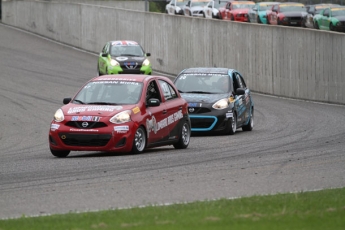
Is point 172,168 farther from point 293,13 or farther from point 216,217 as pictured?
point 293,13

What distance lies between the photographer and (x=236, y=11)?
49.3 metres

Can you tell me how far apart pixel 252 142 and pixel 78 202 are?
8.46m

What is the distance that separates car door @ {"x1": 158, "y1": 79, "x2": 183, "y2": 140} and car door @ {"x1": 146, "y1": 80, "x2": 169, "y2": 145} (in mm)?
140

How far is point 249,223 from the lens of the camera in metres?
8.23

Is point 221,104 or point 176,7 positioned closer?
point 221,104

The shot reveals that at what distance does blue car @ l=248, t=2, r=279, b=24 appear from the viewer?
1831 inches

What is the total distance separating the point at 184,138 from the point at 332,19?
2382 cm

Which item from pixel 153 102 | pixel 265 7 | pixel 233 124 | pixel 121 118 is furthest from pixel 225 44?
pixel 121 118

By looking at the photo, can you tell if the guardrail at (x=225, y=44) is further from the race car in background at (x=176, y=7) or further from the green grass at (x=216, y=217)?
the green grass at (x=216, y=217)

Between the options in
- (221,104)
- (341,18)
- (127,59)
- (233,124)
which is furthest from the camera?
(341,18)

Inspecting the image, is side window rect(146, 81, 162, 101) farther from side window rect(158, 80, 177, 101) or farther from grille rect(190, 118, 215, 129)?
grille rect(190, 118, 215, 129)

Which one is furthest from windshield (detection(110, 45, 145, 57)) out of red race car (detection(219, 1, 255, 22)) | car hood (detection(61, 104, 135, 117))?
car hood (detection(61, 104, 135, 117))

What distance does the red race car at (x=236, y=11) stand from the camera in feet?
160

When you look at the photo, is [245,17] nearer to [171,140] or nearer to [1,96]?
[1,96]
